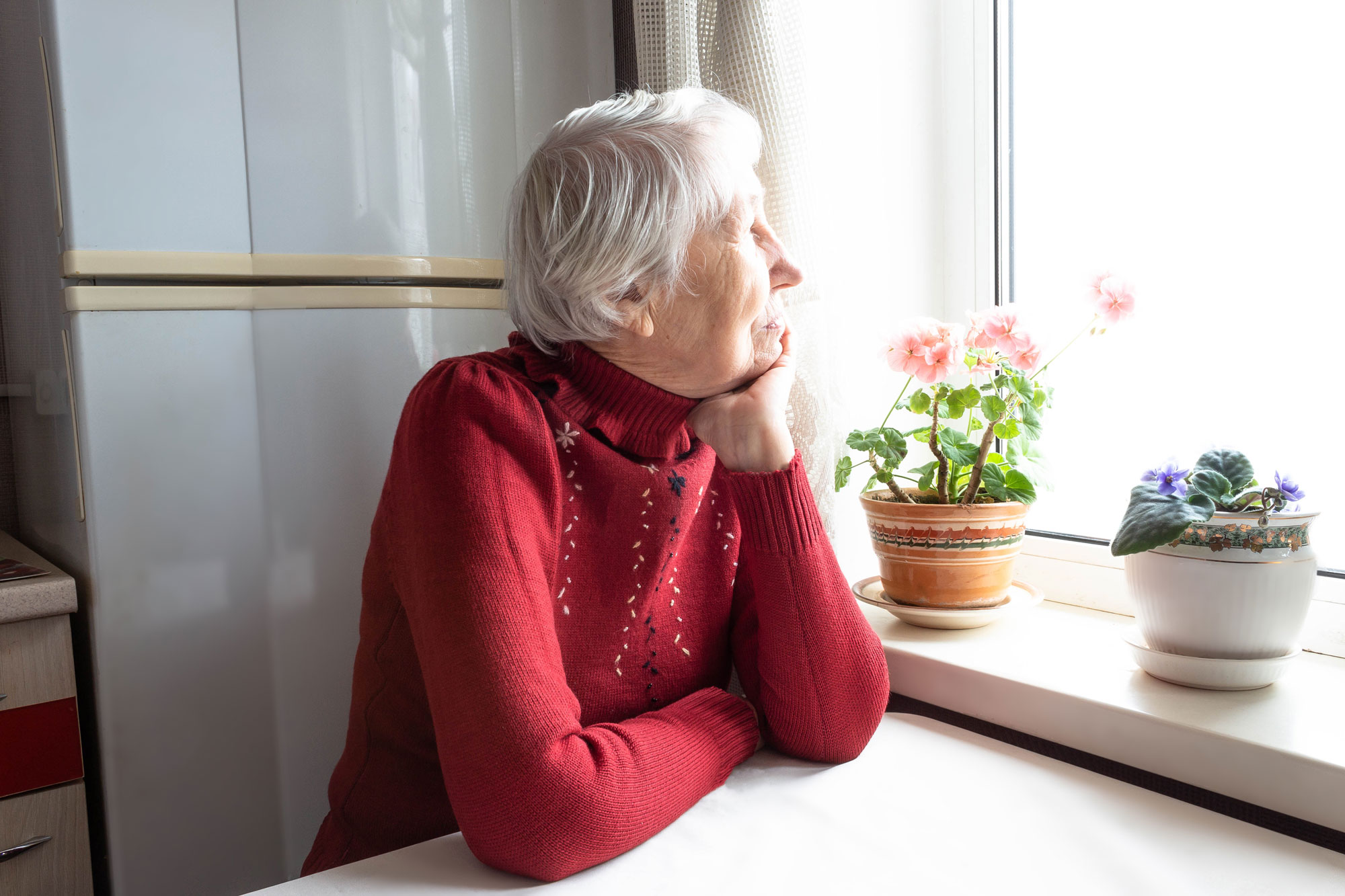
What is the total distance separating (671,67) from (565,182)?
0.46 metres

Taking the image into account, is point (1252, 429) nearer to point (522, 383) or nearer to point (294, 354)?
point (522, 383)

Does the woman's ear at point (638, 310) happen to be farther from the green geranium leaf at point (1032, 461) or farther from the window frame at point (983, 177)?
the window frame at point (983, 177)

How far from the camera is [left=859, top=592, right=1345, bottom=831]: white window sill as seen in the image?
81 centimetres

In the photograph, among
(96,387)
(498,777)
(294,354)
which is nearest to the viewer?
(498,777)

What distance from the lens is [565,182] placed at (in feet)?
3.12

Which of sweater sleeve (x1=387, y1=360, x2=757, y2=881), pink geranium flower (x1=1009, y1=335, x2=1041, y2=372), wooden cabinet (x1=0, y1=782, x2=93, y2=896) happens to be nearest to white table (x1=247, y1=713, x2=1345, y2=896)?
sweater sleeve (x1=387, y1=360, x2=757, y2=881)

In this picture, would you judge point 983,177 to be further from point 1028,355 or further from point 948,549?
point 948,549

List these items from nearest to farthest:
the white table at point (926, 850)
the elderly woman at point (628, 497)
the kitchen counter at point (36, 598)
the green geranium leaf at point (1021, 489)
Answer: the white table at point (926, 850)
the elderly woman at point (628, 497)
the kitchen counter at point (36, 598)
the green geranium leaf at point (1021, 489)

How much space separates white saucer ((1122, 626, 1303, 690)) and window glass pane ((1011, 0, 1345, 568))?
0.16 metres

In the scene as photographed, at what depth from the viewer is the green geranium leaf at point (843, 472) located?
4.07 feet

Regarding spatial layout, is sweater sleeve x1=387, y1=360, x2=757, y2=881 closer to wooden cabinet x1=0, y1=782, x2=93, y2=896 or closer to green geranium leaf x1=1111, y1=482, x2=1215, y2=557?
green geranium leaf x1=1111, y1=482, x2=1215, y2=557

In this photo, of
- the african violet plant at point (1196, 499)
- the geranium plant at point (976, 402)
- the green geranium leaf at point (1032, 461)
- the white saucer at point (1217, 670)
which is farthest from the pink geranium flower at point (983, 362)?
the white saucer at point (1217, 670)

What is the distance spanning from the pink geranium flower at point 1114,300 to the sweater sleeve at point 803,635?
1.45ft

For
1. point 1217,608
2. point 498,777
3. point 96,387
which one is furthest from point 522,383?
point 1217,608
